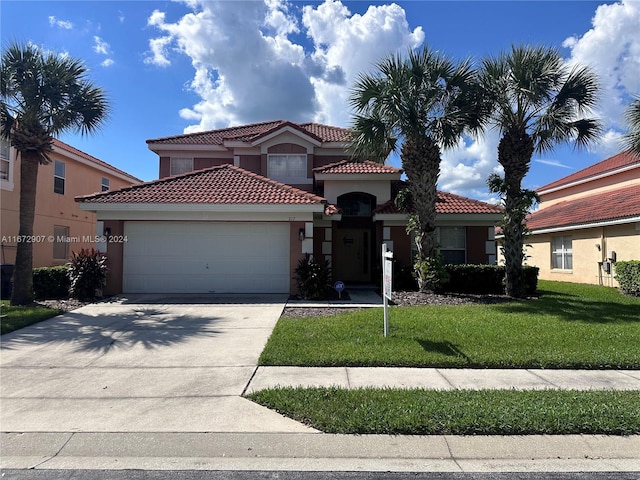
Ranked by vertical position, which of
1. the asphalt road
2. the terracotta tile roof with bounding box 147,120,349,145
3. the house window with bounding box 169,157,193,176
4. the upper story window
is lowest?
the asphalt road

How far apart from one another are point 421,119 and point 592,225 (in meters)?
10.7

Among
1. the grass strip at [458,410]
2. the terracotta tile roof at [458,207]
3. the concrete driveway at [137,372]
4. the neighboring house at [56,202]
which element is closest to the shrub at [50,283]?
the concrete driveway at [137,372]

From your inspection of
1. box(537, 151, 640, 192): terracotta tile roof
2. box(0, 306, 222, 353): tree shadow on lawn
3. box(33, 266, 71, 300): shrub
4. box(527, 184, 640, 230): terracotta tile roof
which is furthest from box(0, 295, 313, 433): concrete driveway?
box(537, 151, 640, 192): terracotta tile roof

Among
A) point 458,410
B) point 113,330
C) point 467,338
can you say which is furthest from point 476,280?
point 113,330

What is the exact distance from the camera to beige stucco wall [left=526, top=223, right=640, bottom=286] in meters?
16.4

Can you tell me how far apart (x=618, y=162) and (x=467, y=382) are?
75.3ft

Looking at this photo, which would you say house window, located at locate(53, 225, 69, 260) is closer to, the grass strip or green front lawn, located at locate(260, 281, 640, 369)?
green front lawn, located at locate(260, 281, 640, 369)

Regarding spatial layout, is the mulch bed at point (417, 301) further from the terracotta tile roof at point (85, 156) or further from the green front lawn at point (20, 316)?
the terracotta tile roof at point (85, 156)

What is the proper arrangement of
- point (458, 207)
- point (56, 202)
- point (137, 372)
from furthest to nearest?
point (56, 202), point (458, 207), point (137, 372)

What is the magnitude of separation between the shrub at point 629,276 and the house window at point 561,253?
4.54m

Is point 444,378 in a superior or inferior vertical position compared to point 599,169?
inferior

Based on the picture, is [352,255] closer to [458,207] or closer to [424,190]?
[458,207]

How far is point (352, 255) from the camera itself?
18016 mm

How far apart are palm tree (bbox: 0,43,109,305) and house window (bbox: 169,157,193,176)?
768cm
